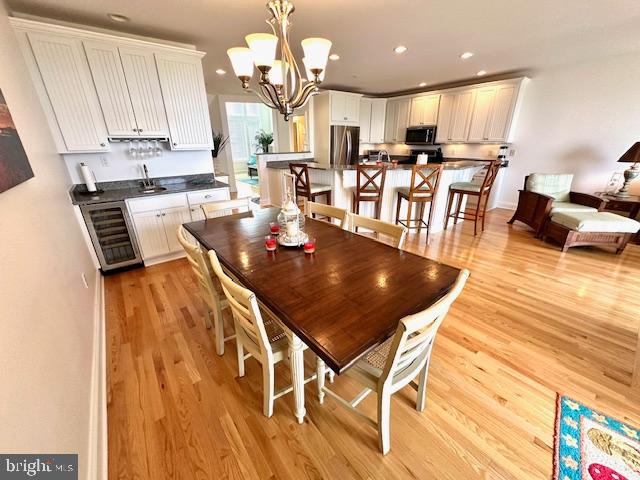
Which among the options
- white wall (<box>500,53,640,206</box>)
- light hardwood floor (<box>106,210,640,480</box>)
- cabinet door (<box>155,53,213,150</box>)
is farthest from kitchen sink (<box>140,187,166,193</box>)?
white wall (<box>500,53,640,206</box>)

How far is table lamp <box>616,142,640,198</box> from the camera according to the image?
3396 millimetres

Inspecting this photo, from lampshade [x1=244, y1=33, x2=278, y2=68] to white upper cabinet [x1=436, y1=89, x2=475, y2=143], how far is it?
5134 millimetres

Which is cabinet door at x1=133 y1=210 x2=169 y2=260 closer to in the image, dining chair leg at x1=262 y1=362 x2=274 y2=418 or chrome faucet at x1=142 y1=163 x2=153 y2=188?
chrome faucet at x1=142 y1=163 x2=153 y2=188

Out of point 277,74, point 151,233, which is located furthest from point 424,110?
point 151,233

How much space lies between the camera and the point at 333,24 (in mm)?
2557

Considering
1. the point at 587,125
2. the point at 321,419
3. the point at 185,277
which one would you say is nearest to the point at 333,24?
the point at 185,277

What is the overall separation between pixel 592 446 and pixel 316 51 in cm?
264

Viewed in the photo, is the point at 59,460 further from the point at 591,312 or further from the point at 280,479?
the point at 591,312

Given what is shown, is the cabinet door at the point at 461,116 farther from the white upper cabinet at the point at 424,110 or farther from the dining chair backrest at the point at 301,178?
the dining chair backrest at the point at 301,178

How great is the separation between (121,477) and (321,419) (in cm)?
95

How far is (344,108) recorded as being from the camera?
5.83 meters

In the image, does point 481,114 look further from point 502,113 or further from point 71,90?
point 71,90

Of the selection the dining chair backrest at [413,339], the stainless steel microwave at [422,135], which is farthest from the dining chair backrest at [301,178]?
the stainless steel microwave at [422,135]

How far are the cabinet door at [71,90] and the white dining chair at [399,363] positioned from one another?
3219 millimetres
